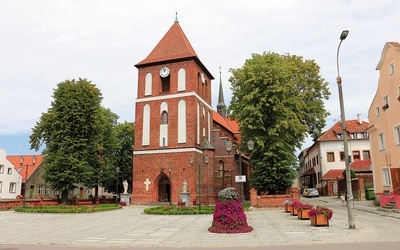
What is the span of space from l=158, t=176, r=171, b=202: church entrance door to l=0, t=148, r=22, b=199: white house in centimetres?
2742

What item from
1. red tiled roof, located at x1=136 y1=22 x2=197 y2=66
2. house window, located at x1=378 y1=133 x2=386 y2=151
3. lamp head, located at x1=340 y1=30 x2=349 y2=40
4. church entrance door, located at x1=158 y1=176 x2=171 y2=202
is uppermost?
red tiled roof, located at x1=136 y1=22 x2=197 y2=66

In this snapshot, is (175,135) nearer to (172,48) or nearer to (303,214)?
(172,48)

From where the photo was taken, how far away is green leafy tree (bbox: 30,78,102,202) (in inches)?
1287

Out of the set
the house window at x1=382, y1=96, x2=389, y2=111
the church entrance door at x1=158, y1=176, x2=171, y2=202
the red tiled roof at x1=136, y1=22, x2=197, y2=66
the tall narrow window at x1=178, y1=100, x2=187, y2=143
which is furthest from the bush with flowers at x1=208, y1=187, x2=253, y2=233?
the red tiled roof at x1=136, y1=22, x2=197, y2=66

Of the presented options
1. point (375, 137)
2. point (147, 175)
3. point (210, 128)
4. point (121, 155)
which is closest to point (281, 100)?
point (375, 137)

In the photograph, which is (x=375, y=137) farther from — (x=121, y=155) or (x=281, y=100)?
(x=121, y=155)

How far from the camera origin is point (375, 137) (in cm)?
2589

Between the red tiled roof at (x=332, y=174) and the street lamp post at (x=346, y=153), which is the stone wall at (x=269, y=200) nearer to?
the street lamp post at (x=346, y=153)

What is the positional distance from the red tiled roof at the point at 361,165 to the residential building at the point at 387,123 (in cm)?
1442

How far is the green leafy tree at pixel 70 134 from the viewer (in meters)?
32.7

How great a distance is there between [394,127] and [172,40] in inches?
990

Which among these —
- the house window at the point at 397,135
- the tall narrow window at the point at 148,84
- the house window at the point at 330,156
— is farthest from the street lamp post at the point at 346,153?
the house window at the point at 330,156

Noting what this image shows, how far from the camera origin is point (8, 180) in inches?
1919

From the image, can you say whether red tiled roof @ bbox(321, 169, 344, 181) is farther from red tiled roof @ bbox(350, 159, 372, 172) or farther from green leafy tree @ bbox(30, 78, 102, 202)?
green leafy tree @ bbox(30, 78, 102, 202)
